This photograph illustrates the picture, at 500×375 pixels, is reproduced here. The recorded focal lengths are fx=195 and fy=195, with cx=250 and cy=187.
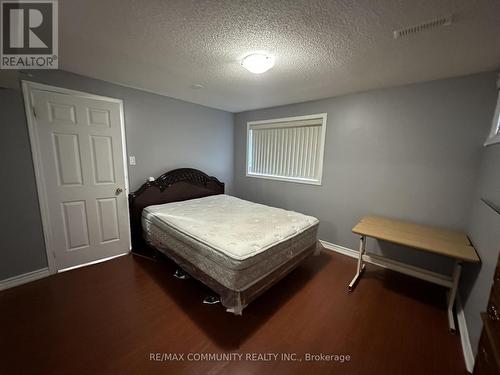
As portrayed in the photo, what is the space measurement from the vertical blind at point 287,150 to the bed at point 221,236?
1034mm

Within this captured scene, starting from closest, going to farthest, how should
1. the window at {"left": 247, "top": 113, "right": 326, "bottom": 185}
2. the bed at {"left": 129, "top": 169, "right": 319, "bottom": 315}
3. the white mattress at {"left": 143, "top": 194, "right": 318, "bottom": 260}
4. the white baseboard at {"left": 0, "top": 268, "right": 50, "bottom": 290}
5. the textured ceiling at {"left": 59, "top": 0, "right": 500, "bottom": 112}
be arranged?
the textured ceiling at {"left": 59, "top": 0, "right": 500, "bottom": 112}, the bed at {"left": 129, "top": 169, "right": 319, "bottom": 315}, the white mattress at {"left": 143, "top": 194, "right": 318, "bottom": 260}, the white baseboard at {"left": 0, "top": 268, "right": 50, "bottom": 290}, the window at {"left": 247, "top": 113, "right": 326, "bottom": 185}

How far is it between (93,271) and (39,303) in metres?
0.57

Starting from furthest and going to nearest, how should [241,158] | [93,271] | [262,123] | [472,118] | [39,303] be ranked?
1. [241,158]
2. [262,123]
3. [93,271]
4. [472,118]
5. [39,303]

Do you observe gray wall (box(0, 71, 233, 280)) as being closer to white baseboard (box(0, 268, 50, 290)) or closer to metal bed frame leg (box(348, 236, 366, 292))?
white baseboard (box(0, 268, 50, 290))

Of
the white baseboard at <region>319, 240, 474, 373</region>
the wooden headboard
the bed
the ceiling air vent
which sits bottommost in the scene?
the white baseboard at <region>319, 240, 474, 373</region>

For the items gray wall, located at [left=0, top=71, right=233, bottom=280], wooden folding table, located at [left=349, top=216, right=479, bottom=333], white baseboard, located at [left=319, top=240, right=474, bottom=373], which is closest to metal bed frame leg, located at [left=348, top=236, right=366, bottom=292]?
wooden folding table, located at [left=349, top=216, right=479, bottom=333]

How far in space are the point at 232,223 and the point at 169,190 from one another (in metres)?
1.52

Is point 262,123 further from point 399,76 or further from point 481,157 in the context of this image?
point 481,157

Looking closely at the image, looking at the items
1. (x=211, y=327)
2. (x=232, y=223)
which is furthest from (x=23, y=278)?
(x=232, y=223)

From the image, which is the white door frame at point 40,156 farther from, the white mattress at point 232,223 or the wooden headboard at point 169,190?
the white mattress at point 232,223

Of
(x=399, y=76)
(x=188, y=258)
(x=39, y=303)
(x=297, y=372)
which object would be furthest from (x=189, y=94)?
(x=297, y=372)

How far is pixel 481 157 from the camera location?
6.71 ft

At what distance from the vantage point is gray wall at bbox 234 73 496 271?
6.91 feet

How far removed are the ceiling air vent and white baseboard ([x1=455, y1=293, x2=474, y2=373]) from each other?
2.30 m
